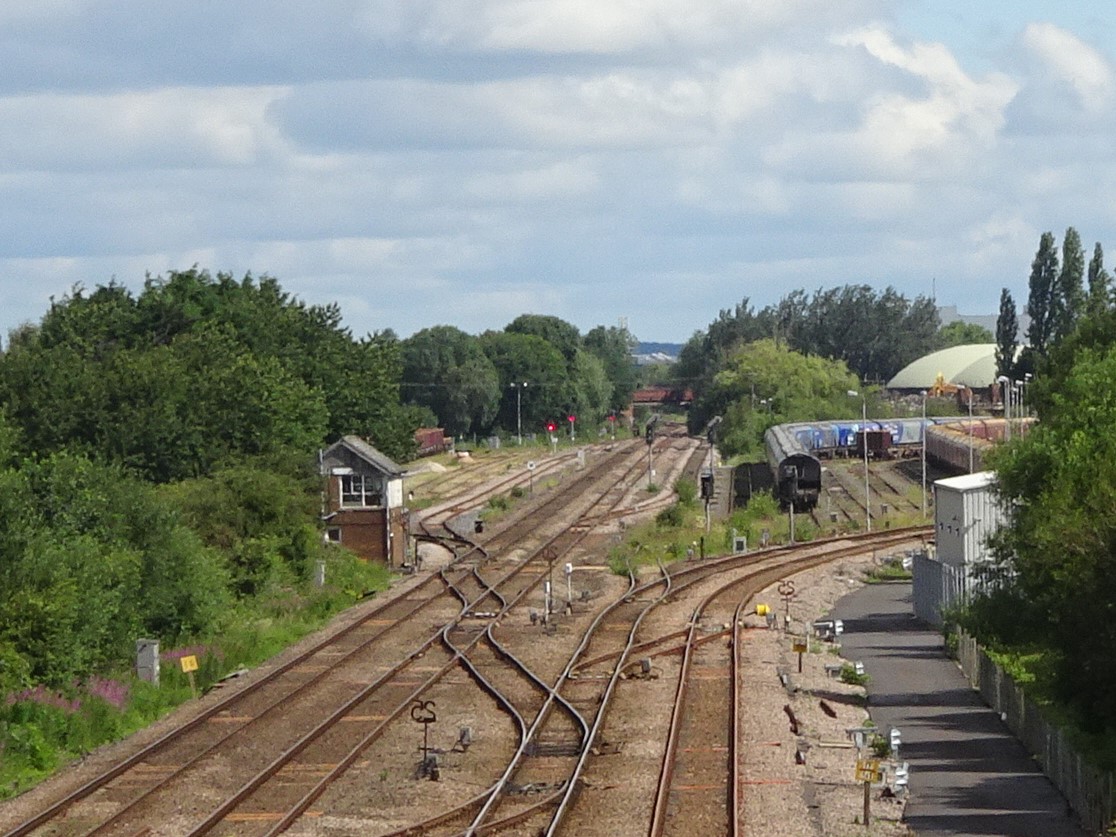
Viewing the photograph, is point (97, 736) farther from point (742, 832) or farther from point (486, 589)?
point (486, 589)

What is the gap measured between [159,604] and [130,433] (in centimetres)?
1691

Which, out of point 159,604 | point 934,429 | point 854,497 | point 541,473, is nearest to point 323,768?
point 159,604

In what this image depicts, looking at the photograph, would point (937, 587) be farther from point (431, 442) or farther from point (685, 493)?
point (431, 442)

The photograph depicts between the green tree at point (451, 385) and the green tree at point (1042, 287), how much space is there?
4835 centimetres

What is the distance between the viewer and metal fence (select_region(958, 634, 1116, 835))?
A: 20.4 meters

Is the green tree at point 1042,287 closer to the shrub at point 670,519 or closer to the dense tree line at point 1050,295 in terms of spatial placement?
the dense tree line at point 1050,295

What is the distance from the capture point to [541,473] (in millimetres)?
103438

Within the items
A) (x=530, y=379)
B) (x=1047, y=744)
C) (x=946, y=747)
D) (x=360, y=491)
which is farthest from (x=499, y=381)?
(x=1047, y=744)

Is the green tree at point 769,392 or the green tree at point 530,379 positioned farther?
the green tree at point 530,379

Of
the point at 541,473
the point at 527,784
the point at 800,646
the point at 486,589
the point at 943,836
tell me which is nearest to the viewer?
the point at 943,836

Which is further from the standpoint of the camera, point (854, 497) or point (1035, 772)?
point (854, 497)

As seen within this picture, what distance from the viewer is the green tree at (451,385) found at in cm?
15638

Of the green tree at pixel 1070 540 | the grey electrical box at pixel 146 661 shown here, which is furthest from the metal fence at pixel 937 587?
the grey electrical box at pixel 146 661

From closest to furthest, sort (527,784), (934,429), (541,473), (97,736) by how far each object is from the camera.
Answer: (527,784)
(97,736)
(934,429)
(541,473)
